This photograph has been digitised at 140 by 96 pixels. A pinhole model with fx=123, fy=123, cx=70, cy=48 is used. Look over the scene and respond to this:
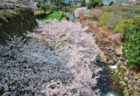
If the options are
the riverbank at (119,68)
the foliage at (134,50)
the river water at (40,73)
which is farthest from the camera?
the foliage at (134,50)

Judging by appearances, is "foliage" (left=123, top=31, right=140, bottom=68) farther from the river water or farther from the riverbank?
the river water

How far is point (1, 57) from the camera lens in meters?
4.75

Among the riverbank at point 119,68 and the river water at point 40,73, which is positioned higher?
the river water at point 40,73

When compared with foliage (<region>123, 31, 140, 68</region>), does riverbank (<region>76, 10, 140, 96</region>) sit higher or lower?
lower

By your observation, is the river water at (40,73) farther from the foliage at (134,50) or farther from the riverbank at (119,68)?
the foliage at (134,50)

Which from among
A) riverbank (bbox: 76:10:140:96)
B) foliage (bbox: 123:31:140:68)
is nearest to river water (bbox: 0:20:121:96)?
riverbank (bbox: 76:10:140:96)

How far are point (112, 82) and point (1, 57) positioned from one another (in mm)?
8514

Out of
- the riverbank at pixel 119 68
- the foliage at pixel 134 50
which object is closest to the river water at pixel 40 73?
the riverbank at pixel 119 68

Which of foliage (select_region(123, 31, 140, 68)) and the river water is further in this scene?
foliage (select_region(123, 31, 140, 68))

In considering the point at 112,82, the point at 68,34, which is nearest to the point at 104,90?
the point at 112,82

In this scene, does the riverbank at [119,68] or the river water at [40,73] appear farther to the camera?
the riverbank at [119,68]

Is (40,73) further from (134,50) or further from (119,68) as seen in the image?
(119,68)

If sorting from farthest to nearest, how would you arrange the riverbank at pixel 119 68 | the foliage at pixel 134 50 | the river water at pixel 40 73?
1. the foliage at pixel 134 50
2. the riverbank at pixel 119 68
3. the river water at pixel 40 73

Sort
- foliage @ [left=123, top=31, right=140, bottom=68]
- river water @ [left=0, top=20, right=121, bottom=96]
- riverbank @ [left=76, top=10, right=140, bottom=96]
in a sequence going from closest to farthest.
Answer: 1. river water @ [left=0, top=20, right=121, bottom=96]
2. riverbank @ [left=76, top=10, right=140, bottom=96]
3. foliage @ [left=123, top=31, right=140, bottom=68]
